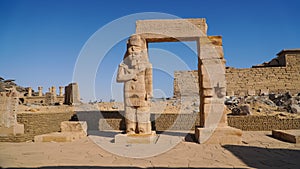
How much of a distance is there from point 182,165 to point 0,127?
744cm

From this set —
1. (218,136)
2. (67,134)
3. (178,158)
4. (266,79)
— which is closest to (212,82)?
(218,136)

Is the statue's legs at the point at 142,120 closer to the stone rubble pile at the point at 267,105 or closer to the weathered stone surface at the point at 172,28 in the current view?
the weathered stone surface at the point at 172,28

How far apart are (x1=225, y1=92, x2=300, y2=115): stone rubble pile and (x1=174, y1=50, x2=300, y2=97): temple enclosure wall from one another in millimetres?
2895

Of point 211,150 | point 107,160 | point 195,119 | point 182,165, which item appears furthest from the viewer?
point 195,119

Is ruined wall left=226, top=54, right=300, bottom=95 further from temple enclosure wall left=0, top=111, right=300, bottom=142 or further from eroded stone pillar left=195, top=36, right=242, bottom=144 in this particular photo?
eroded stone pillar left=195, top=36, right=242, bottom=144

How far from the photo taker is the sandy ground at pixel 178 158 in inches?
158

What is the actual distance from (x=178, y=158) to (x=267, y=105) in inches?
406

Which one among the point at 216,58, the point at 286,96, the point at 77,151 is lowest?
the point at 77,151

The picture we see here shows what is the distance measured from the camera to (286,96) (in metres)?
13.9

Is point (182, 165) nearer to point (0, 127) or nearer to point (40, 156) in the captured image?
point (40, 156)

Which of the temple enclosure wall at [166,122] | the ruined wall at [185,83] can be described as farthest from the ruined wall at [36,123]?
the ruined wall at [185,83]

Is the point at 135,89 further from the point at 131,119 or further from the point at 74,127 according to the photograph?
the point at 74,127

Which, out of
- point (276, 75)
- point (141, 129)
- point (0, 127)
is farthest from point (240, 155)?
point (276, 75)

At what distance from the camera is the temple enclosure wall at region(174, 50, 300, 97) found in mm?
17234
